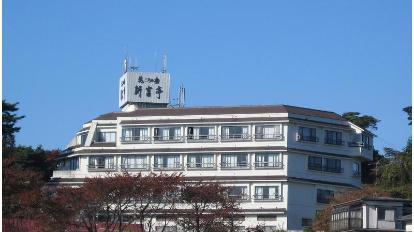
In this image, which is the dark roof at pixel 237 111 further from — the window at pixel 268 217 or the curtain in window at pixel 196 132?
the window at pixel 268 217

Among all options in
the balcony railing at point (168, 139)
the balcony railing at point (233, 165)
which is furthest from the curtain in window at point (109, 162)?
the balcony railing at point (233, 165)

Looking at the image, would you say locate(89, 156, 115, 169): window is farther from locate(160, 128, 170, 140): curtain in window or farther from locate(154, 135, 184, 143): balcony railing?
locate(160, 128, 170, 140): curtain in window

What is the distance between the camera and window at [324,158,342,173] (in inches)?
3051

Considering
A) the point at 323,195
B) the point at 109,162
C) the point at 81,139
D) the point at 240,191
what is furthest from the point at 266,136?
the point at 81,139

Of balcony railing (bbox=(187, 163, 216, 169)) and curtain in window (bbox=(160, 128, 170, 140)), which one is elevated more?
curtain in window (bbox=(160, 128, 170, 140))

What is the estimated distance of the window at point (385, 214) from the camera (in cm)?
4995

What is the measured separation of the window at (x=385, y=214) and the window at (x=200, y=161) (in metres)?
27.3

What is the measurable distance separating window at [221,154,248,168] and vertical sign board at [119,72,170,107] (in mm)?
15829

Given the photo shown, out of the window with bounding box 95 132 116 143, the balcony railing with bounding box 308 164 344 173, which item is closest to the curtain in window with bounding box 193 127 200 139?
the window with bounding box 95 132 116 143

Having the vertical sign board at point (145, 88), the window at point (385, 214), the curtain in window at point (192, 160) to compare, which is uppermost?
Result: the vertical sign board at point (145, 88)

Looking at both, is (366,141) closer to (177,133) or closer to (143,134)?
(177,133)

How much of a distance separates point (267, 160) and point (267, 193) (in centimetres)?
261

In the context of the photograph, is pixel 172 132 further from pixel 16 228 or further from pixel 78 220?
pixel 16 228

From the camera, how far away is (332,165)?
77.8 meters
